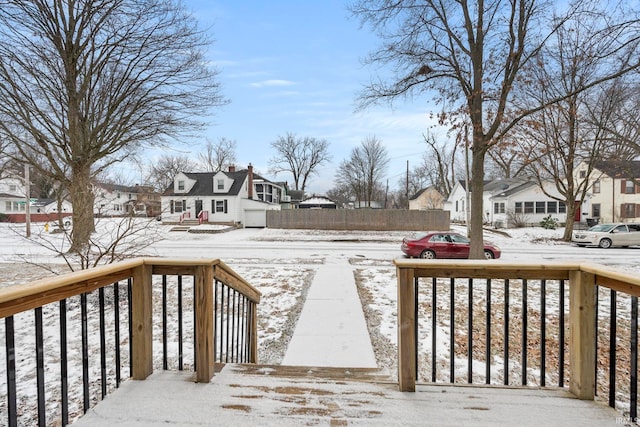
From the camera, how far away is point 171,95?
1161 cm

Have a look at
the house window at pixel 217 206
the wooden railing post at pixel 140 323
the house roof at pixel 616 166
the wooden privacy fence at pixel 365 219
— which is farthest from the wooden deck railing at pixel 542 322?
the house window at pixel 217 206

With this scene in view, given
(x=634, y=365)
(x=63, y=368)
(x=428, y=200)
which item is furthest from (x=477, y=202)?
(x=428, y=200)

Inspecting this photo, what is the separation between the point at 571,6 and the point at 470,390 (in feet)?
34.7

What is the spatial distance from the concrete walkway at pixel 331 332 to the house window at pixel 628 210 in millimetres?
32640

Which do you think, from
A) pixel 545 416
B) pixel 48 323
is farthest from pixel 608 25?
pixel 48 323

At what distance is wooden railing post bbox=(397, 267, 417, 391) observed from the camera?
220 centimetres

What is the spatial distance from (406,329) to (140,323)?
6.35 ft

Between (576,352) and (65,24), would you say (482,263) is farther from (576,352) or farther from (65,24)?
(65,24)

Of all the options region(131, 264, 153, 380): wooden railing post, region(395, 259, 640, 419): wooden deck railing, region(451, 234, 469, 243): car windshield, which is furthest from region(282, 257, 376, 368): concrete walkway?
region(451, 234, 469, 243): car windshield

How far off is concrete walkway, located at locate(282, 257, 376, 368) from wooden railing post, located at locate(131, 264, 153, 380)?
1759 mm

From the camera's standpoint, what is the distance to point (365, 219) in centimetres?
2516

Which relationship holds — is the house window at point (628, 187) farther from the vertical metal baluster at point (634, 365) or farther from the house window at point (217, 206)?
the vertical metal baluster at point (634, 365)

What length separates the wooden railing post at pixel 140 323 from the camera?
7.66 ft

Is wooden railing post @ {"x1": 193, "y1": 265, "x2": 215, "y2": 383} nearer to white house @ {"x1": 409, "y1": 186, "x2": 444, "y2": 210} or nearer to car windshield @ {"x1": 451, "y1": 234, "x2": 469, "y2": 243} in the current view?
car windshield @ {"x1": 451, "y1": 234, "x2": 469, "y2": 243}
